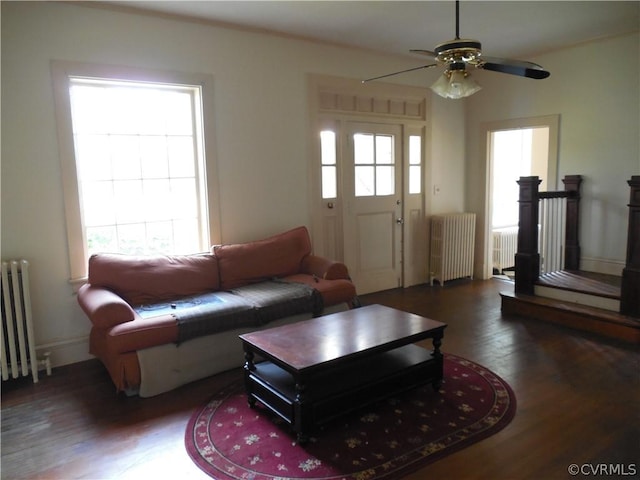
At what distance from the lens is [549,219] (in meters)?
4.88

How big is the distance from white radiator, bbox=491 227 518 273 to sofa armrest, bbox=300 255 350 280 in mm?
3196

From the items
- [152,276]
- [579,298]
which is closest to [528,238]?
[579,298]

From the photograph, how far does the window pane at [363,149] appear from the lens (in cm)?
509

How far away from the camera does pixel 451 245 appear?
5789mm

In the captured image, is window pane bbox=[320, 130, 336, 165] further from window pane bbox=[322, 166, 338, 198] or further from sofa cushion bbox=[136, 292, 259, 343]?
sofa cushion bbox=[136, 292, 259, 343]

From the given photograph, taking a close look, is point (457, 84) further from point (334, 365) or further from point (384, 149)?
point (384, 149)

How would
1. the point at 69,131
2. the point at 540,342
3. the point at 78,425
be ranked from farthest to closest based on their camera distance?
the point at 540,342 < the point at 69,131 < the point at 78,425

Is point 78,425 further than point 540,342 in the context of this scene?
No

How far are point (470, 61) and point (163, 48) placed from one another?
8.40ft

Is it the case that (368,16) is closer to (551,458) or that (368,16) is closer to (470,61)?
(470,61)

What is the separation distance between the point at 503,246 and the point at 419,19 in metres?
3.66

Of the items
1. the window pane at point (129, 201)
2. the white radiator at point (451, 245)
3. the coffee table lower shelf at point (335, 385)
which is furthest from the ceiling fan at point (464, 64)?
the white radiator at point (451, 245)

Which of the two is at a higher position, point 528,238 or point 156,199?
point 156,199

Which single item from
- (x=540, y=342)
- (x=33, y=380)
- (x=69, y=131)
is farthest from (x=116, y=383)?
(x=540, y=342)
